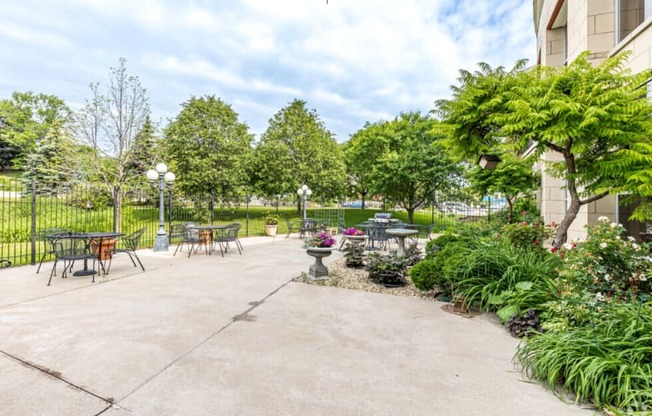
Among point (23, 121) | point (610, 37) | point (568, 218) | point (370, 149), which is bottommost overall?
point (568, 218)

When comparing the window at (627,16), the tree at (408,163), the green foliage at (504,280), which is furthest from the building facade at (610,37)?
the tree at (408,163)

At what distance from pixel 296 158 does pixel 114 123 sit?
11.8 meters

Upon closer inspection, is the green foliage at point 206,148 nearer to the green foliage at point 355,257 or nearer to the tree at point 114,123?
the tree at point 114,123

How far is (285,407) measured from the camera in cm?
215

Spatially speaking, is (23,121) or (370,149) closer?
(370,149)

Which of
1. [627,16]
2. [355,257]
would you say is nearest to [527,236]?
[355,257]

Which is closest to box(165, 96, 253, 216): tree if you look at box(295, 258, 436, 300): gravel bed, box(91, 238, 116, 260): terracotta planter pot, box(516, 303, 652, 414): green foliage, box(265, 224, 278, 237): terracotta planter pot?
box(265, 224, 278, 237): terracotta planter pot

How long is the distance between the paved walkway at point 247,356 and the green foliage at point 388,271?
30.7 inches

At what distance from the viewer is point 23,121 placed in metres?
34.2

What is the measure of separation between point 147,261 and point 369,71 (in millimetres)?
12799

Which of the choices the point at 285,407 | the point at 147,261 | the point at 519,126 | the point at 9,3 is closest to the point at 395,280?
the point at 519,126

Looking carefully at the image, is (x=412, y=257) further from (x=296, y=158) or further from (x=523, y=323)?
(x=296, y=158)

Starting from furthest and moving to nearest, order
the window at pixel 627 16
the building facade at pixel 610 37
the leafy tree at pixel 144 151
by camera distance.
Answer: the leafy tree at pixel 144 151, the window at pixel 627 16, the building facade at pixel 610 37

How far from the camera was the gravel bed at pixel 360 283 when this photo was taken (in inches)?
204
